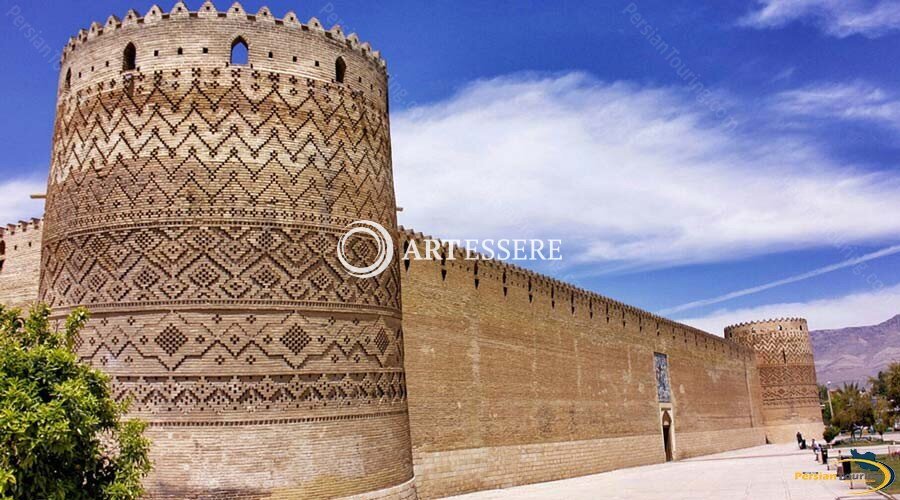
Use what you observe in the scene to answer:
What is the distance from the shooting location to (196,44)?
32.6 ft

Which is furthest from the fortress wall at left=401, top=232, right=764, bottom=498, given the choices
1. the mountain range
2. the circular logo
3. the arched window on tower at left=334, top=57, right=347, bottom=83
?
the mountain range

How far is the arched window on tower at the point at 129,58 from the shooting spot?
33.2ft

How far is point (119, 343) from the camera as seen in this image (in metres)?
9.27

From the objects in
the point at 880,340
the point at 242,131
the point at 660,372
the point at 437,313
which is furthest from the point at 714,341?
the point at 880,340

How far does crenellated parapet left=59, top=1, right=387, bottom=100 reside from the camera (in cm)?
995

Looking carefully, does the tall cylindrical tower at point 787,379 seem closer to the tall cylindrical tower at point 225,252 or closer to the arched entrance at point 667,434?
the arched entrance at point 667,434

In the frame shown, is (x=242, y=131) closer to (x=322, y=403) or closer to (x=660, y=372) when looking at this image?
(x=322, y=403)

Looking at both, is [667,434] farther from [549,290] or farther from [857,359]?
[857,359]

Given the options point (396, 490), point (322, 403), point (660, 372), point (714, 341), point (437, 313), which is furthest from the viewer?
point (714, 341)

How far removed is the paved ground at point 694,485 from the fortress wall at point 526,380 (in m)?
0.64

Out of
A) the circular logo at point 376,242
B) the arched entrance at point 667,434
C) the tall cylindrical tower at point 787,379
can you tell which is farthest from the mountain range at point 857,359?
the circular logo at point 376,242

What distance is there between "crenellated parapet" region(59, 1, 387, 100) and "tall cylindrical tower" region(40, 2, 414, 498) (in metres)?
0.03

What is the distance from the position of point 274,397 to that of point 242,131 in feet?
A: 11.5

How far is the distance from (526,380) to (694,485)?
433cm
